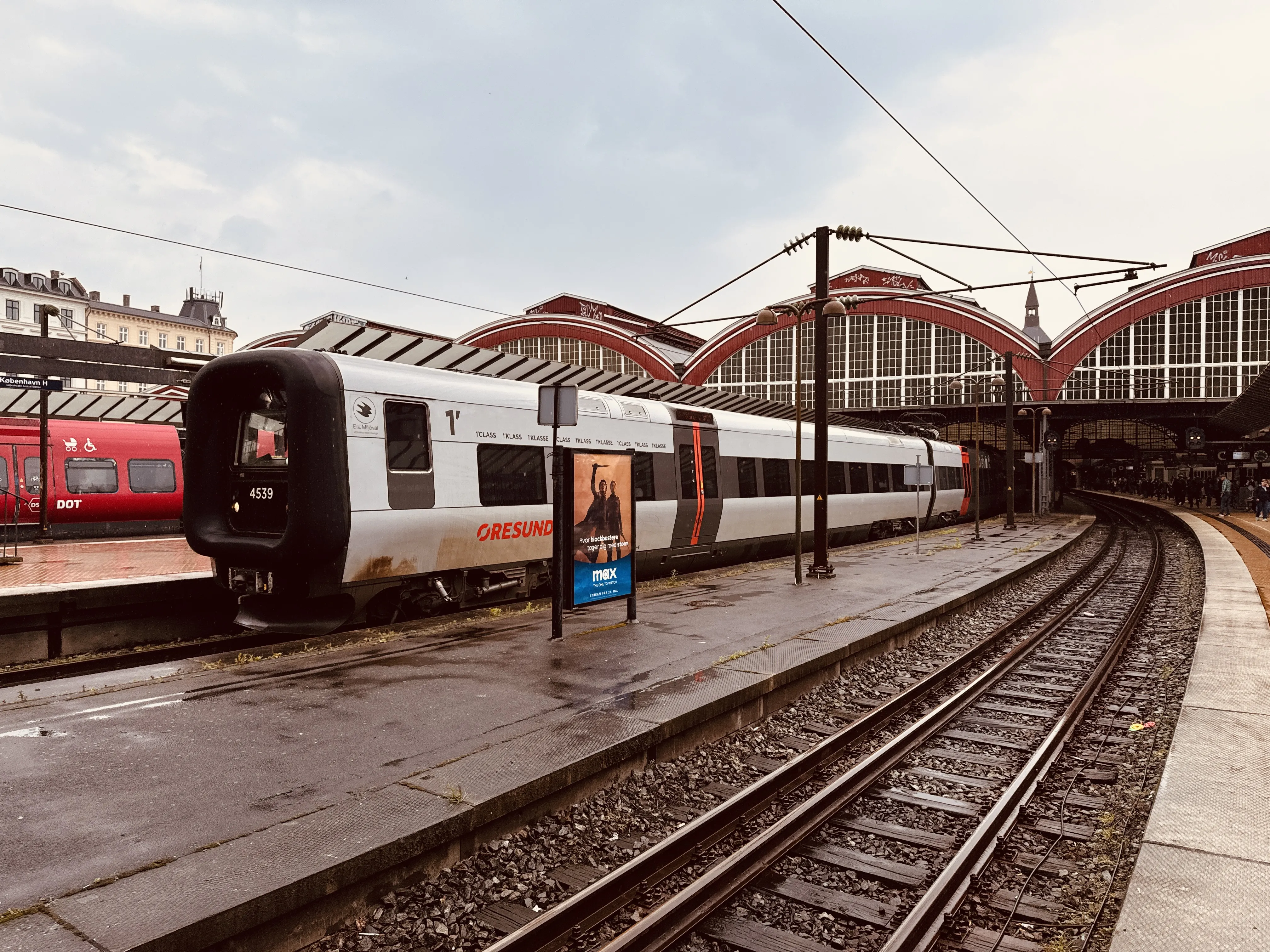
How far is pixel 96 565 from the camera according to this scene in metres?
11.8

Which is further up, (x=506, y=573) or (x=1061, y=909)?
(x=506, y=573)

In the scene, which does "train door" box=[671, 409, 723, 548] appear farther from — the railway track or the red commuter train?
the red commuter train

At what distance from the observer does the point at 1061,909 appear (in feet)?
13.4

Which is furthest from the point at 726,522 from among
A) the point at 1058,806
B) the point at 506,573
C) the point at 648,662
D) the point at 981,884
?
the point at 981,884

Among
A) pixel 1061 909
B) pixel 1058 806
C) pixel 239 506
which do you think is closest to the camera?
pixel 1061 909

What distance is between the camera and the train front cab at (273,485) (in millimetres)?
7969

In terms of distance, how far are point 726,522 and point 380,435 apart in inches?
311

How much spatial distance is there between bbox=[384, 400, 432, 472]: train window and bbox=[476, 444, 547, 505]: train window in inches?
31.9

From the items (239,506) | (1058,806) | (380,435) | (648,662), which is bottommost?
(1058,806)

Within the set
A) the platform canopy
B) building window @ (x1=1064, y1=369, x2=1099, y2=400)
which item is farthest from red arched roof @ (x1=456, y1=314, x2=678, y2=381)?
the platform canopy

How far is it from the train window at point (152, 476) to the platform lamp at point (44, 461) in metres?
1.87

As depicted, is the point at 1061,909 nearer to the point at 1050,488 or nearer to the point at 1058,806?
the point at 1058,806

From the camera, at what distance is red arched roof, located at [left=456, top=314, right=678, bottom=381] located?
179 feet

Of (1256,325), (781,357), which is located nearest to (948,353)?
(781,357)
